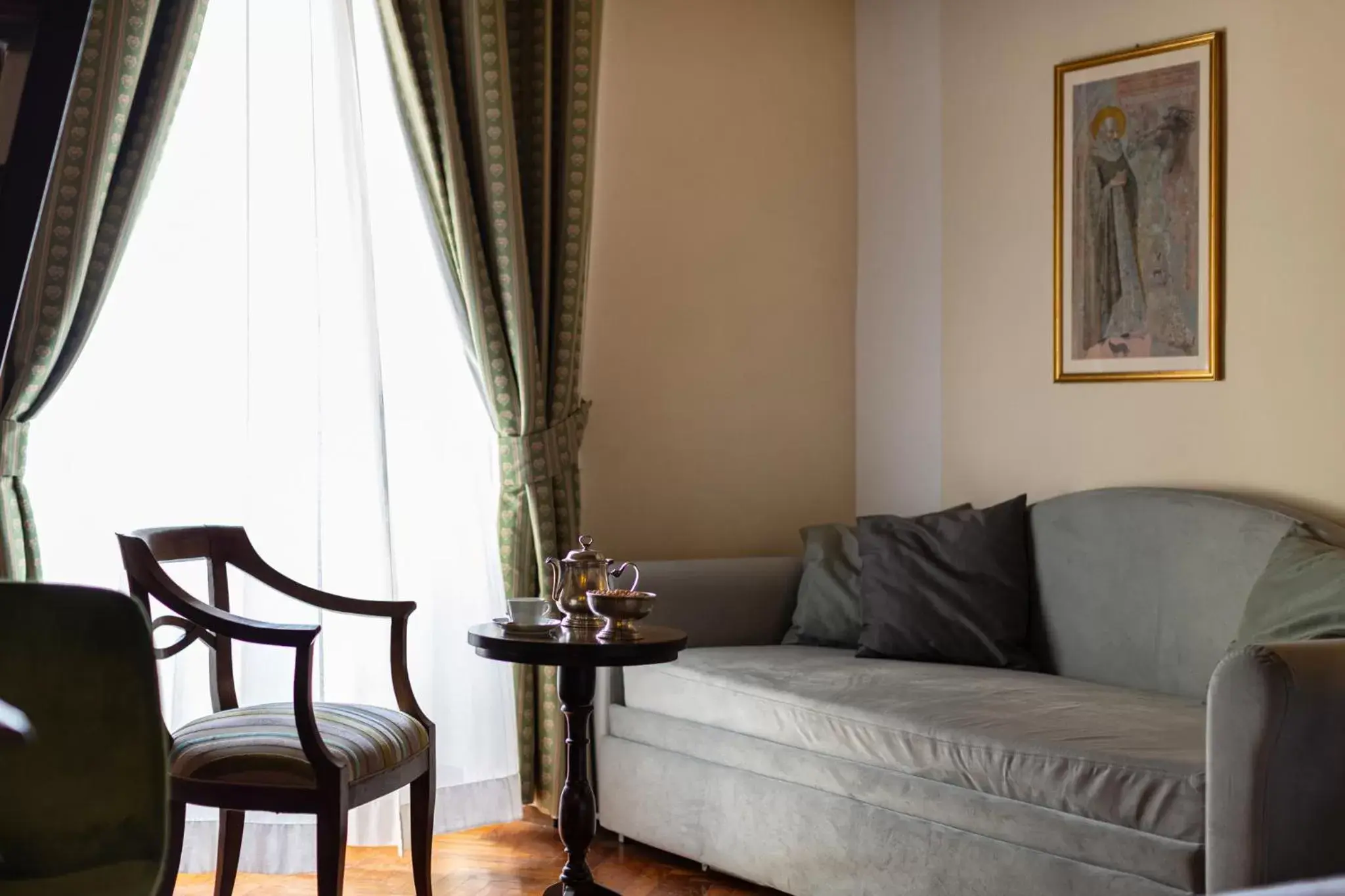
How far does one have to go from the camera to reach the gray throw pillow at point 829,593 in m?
3.71

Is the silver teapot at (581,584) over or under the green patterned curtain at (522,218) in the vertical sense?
under

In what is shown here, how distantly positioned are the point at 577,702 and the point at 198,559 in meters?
0.90

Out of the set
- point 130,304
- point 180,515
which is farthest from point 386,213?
point 180,515

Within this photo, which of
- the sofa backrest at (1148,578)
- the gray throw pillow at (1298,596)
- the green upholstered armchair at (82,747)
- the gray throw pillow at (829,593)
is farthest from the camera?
the gray throw pillow at (829,593)

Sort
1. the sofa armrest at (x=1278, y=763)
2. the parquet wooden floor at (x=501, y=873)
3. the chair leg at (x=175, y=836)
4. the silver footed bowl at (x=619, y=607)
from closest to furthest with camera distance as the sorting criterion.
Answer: the sofa armrest at (x=1278, y=763) → the chair leg at (x=175, y=836) → the silver footed bowl at (x=619, y=607) → the parquet wooden floor at (x=501, y=873)

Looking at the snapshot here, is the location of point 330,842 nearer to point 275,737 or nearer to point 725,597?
point 275,737

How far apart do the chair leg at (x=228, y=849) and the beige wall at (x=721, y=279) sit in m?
1.50

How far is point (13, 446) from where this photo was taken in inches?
118

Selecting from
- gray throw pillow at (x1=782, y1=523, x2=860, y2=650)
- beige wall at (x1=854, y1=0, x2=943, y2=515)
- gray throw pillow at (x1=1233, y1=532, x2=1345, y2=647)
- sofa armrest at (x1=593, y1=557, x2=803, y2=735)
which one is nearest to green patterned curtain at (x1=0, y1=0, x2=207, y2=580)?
sofa armrest at (x1=593, y1=557, x2=803, y2=735)

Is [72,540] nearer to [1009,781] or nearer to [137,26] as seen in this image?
[137,26]

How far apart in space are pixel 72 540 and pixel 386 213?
1.17 metres

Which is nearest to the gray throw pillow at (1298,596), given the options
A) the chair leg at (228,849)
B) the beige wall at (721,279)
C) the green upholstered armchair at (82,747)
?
the beige wall at (721,279)

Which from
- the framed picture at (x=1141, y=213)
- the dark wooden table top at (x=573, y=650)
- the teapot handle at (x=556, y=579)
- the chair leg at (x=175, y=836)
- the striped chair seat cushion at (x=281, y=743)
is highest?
the framed picture at (x=1141, y=213)

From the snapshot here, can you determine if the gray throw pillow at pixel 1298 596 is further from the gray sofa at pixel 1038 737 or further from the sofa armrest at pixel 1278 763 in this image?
the sofa armrest at pixel 1278 763
